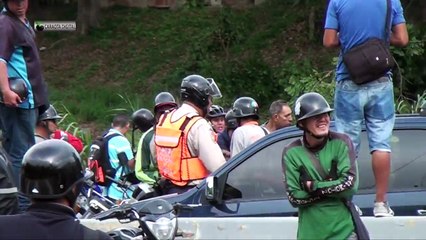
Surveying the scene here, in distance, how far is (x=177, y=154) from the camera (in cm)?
793

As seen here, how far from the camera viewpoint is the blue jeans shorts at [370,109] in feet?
22.9

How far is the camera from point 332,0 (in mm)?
7141

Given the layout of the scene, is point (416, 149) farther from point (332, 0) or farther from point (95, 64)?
point (95, 64)

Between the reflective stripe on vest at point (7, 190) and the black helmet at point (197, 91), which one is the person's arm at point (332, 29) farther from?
the reflective stripe on vest at point (7, 190)

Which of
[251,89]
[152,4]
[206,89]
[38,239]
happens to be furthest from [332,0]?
[152,4]

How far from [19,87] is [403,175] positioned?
3.26 m

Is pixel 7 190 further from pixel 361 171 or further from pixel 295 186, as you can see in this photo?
pixel 361 171

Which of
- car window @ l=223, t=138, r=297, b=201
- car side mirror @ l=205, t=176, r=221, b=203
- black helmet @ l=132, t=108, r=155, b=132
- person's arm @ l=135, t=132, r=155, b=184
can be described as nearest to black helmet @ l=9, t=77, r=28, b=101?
car side mirror @ l=205, t=176, r=221, b=203

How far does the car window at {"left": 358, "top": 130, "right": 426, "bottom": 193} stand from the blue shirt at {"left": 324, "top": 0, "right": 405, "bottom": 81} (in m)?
1.22

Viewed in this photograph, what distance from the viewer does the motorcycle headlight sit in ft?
15.6

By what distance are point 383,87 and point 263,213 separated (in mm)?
1673

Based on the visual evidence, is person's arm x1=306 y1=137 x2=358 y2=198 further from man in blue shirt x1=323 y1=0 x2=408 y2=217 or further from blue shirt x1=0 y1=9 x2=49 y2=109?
blue shirt x1=0 y1=9 x2=49 y2=109

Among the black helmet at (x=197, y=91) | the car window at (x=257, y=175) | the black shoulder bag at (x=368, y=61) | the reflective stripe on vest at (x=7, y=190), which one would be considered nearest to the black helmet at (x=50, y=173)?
the reflective stripe on vest at (x=7, y=190)

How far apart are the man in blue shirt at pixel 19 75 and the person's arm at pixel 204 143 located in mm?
1320
